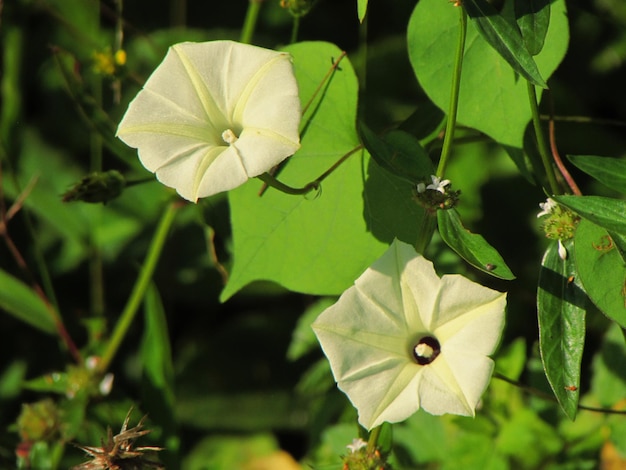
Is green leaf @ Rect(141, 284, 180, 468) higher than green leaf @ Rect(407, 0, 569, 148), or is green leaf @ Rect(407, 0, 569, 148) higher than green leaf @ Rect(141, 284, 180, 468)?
green leaf @ Rect(407, 0, 569, 148)

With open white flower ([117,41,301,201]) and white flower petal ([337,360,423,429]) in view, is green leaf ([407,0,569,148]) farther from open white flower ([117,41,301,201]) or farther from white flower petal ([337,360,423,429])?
white flower petal ([337,360,423,429])

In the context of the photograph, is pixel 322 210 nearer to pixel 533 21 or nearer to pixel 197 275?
pixel 533 21

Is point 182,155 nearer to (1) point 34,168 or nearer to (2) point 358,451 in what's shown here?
(2) point 358,451

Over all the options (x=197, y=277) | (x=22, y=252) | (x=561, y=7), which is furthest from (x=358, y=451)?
(x=22, y=252)

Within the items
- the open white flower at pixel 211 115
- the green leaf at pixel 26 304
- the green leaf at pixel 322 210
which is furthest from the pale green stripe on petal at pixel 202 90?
the green leaf at pixel 26 304

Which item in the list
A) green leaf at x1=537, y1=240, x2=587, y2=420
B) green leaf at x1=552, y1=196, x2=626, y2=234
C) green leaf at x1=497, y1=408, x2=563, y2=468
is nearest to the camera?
green leaf at x1=552, y1=196, x2=626, y2=234

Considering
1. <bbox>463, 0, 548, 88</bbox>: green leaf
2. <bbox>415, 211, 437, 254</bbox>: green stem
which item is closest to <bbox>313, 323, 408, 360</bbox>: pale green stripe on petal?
<bbox>415, 211, 437, 254</bbox>: green stem

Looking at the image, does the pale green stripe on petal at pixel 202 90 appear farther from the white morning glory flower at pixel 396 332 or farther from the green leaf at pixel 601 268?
the green leaf at pixel 601 268
